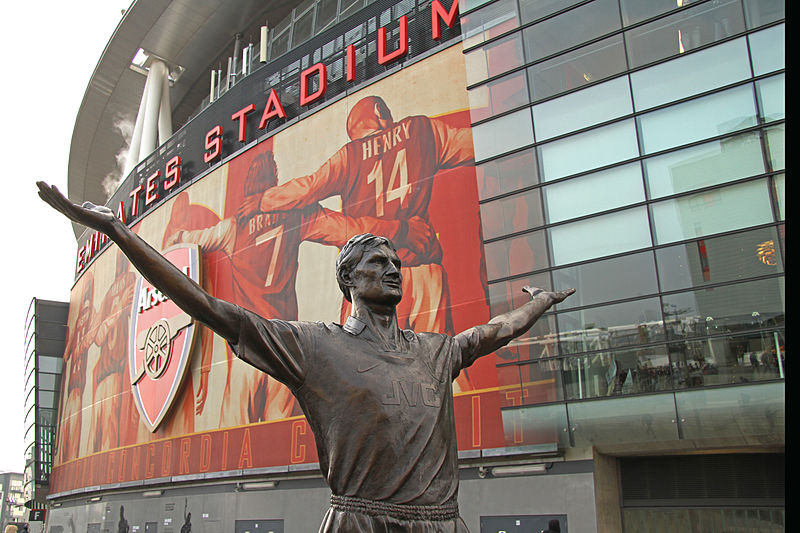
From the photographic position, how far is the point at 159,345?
2220cm

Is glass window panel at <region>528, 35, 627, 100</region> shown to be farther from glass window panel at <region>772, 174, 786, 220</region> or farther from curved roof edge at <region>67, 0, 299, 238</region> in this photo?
curved roof edge at <region>67, 0, 299, 238</region>

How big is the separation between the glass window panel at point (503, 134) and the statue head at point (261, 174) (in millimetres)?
7587

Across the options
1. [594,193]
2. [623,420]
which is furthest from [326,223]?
[623,420]

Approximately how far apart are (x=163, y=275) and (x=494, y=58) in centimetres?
1270

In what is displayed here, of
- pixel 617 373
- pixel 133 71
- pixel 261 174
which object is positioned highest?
pixel 133 71

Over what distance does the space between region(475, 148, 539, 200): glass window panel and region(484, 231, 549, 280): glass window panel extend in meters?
1.01

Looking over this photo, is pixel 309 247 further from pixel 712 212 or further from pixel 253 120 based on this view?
pixel 712 212

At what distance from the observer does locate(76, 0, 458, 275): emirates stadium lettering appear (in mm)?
16938

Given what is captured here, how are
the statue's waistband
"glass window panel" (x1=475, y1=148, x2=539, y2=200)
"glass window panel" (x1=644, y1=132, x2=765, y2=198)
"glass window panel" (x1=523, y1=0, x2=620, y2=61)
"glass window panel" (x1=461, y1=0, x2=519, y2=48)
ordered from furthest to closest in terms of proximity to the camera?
"glass window panel" (x1=461, y1=0, x2=519, y2=48)
"glass window panel" (x1=475, y1=148, x2=539, y2=200)
"glass window panel" (x1=523, y1=0, x2=620, y2=61)
"glass window panel" (x1=644, y1=132, x2=765, y2=198)
the statue's waistband

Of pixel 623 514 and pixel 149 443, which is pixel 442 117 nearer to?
pixel 623 514

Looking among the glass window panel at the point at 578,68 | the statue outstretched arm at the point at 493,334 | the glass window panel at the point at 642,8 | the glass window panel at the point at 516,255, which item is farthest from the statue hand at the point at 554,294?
the glass window panel at the point at 642,8

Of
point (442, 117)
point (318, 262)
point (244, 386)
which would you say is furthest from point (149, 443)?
point (442, 117)

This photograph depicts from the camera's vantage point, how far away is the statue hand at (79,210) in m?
2.32

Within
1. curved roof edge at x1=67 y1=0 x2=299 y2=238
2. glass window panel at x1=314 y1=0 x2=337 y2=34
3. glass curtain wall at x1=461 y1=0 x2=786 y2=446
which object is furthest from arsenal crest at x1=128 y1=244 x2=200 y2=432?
glass curtain wall at x1=461 y1=0 x2=786 y2=446
